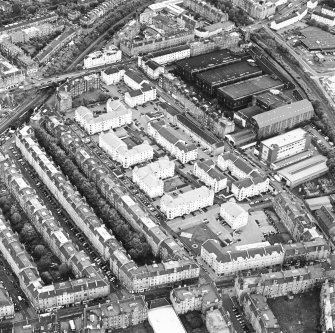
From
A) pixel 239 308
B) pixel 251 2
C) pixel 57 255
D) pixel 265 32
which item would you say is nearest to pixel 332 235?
pixel 239 308

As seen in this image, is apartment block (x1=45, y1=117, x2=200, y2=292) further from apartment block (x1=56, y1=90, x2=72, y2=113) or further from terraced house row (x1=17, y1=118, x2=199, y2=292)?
apartment block (x1=56, y1=90, x2=72, y2=113)

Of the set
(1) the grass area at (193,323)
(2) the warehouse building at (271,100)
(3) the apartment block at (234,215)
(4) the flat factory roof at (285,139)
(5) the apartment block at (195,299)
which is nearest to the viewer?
(1) the grass area at (193,323)

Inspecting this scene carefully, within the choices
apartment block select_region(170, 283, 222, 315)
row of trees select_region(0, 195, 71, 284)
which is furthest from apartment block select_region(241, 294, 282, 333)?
row of trees select_region(0, 195, 71, 284)

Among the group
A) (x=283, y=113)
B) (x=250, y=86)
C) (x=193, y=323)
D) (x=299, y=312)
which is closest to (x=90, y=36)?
(x=250, y=86)

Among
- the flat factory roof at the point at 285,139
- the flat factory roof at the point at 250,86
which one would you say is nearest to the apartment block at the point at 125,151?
the flat factory roof at the point at 285,139

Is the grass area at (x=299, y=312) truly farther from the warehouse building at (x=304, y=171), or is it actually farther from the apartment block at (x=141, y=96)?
the apartment block at (x=141, y=96)
